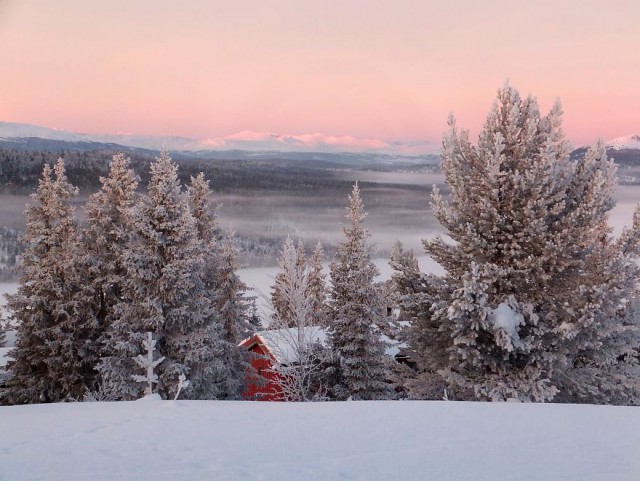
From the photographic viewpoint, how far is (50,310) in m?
20.8

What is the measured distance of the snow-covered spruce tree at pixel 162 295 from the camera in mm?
18047

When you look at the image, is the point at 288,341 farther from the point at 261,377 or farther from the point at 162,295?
the point at 162,295

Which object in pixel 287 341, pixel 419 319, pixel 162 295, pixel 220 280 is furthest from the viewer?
pixel 220 280

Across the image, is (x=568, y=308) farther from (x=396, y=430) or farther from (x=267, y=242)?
(x=267, y=242)

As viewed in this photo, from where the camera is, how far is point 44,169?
21.6 meters

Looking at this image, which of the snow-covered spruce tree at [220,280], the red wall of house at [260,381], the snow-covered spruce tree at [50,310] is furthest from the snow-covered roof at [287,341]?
the snow-covered spruce tree at [50,310]

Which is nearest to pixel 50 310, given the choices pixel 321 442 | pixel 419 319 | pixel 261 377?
pixel 261 377

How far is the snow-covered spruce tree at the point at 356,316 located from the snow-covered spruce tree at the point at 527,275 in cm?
879

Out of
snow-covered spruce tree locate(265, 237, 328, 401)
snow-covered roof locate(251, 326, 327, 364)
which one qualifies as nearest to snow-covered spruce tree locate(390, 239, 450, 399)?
snow-covered spruce tree locate(265, 237, 328, 401)

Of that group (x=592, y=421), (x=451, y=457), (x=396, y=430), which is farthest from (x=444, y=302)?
(x=451, y=457)

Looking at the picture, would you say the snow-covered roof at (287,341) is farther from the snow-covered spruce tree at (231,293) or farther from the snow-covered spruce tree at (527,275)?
the snow-covered spruce tree at (527,275)

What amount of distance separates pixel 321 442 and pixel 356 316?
16.2 meters

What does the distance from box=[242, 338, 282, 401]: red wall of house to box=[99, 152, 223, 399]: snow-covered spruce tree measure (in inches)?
174

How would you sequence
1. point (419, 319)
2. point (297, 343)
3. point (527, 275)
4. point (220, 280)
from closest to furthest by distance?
point (527, 275)
point (419, 319)
point (297, 343)
point (220, 280)
